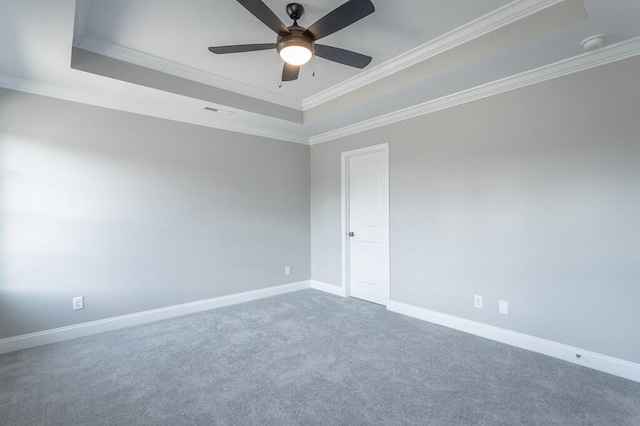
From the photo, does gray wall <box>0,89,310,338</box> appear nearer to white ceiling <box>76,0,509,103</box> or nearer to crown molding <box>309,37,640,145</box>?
white ceiling <box>76,0,509,103</box>

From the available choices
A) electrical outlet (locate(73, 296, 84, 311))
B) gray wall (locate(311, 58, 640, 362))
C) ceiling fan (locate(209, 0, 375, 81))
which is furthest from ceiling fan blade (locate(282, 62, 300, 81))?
electrical outlet (locate(73, 296, 84, 311))

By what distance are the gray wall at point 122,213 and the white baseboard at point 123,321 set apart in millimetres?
73

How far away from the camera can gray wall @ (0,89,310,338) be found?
2.87m

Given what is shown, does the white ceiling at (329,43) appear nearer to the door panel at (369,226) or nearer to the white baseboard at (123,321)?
the door panel at (369,226)

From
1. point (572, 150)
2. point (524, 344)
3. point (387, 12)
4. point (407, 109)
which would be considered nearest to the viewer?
point (387, 12)

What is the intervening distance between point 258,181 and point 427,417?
3.49 metres

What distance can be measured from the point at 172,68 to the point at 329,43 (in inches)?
63.6

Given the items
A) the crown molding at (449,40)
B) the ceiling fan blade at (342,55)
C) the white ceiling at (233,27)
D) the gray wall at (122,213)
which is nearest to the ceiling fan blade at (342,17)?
the ceiling fan blade at (342,55)

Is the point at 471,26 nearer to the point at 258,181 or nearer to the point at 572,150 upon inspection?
the point at 572,150

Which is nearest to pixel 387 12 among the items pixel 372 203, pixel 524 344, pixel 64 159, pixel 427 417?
pixel 372 203

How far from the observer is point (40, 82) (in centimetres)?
288

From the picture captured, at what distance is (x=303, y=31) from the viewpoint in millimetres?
2074

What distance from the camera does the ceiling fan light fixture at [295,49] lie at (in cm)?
209

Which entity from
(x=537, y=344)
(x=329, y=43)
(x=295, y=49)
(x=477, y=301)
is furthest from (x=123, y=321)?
(x=537, y=344)
